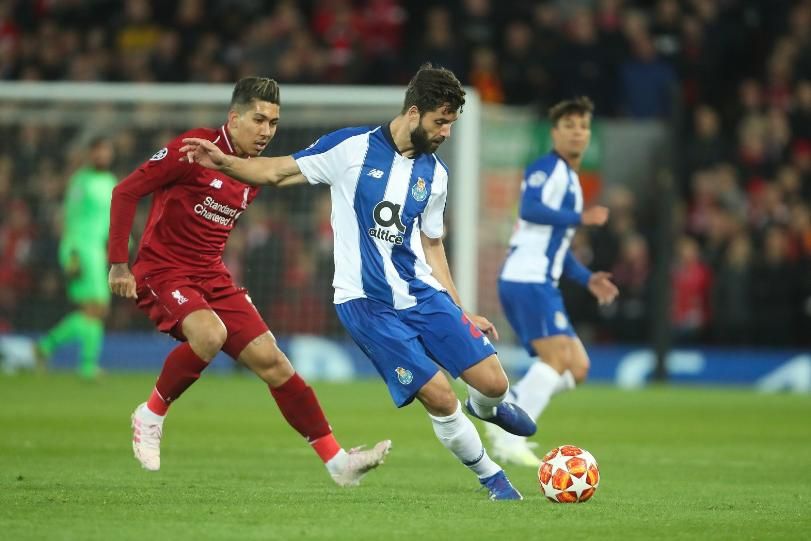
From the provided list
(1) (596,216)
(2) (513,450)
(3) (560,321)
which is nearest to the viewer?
(1) (596,216)

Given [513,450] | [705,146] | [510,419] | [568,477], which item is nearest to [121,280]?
[510,419]

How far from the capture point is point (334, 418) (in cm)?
1318

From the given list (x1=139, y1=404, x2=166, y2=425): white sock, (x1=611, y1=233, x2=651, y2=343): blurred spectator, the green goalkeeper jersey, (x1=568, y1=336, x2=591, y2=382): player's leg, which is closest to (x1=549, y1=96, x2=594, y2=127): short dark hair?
(x1=568, y1=336, x2=591, y2=382): player's leg

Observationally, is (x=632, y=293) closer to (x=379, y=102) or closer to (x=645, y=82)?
(x=645, y=82)

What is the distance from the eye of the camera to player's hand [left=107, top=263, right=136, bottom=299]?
812 cm

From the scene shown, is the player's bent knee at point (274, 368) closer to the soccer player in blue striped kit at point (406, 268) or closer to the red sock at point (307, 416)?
the red sock at point (307, 416)

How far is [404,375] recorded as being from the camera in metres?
7.40

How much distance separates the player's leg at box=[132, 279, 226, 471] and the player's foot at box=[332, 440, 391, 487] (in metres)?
1.01

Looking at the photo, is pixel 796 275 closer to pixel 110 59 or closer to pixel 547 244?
pixel 547 244

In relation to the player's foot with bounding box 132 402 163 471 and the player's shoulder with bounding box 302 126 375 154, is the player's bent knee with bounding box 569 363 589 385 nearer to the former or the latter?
the player's foot with bounding box 132 402 163 471

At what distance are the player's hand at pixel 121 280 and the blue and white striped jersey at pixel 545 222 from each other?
3.08m

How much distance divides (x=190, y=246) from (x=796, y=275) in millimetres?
11478

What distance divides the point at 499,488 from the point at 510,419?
0.49 meters

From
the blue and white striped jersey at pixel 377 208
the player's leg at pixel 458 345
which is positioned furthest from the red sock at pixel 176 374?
the player's leg at pixel 458 345
